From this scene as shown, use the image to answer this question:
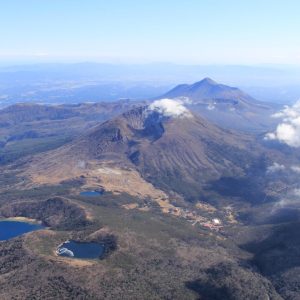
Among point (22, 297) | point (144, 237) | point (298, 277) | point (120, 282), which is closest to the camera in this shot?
point (22, 297)

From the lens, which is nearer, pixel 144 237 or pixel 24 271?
pixel 24 271

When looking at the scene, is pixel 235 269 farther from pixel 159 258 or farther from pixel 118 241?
pixel 118 241

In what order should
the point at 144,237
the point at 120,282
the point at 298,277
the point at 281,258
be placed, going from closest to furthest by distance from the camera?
the point at 120,282 → the point at 298,277 → the point at 281,258 → the point at 144,237

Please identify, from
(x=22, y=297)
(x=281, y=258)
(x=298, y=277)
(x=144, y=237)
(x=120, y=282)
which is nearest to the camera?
(x=22, y=297)

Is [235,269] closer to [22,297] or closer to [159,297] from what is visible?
[159,297]

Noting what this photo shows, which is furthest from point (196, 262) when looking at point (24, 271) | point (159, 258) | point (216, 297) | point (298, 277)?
point (24, 271)

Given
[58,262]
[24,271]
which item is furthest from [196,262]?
[24,271]
